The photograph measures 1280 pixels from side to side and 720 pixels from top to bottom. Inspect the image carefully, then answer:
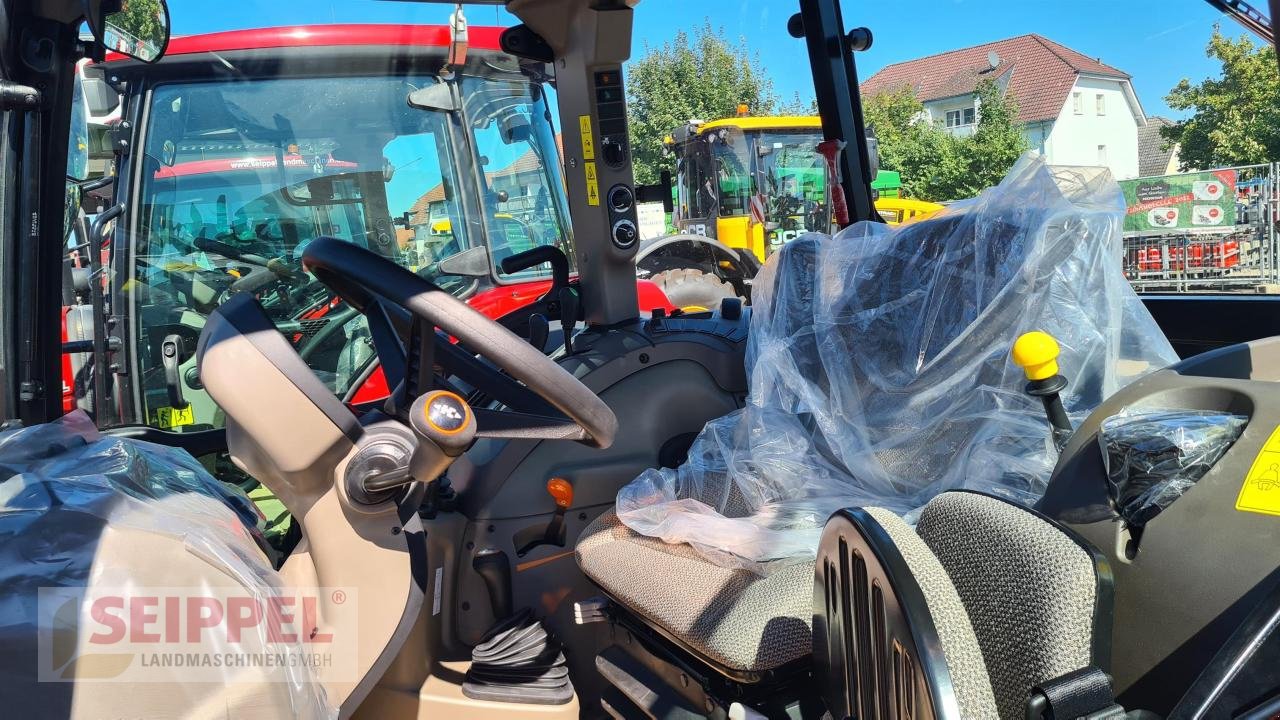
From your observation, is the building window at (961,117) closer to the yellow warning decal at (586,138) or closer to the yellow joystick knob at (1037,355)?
the yellow warning decal at (586,138)

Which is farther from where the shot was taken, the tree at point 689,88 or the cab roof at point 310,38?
the tree at point 689,88

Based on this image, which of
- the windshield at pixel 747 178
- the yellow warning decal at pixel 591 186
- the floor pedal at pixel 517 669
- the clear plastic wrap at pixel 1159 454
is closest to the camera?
the clear plastic wrap at pixel 1159 454

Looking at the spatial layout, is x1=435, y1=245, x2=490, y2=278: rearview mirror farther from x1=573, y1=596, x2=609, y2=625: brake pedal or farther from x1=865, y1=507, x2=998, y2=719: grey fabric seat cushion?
x1=865, y1=507, x2=998, y2=719: grey fabric seat cushion

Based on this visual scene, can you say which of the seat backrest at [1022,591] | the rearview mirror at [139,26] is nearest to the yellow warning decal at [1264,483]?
the seat backrest at [1022,591]

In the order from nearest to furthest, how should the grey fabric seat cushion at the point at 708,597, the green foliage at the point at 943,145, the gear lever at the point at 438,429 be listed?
the gear lever at the point at 438,429
the grey fabric seat cushion at the point at 708,597
the green foliage at the point at 943,145

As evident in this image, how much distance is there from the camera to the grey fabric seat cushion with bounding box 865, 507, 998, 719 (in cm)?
93

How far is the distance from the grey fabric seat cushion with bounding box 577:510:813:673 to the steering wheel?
350mm

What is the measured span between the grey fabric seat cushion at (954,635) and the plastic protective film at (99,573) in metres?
0.72

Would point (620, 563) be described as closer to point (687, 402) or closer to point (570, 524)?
point (570, 524)

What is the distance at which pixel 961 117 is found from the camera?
19.3 feet

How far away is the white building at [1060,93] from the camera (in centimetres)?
227

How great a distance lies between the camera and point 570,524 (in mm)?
2082

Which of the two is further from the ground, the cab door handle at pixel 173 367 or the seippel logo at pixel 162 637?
the cab door handle at pixel 173 367

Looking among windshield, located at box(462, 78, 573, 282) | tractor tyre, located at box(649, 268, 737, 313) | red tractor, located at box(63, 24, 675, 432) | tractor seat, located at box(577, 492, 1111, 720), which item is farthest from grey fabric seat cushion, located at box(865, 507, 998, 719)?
tractor tyre, located at box(649, 268, 737, 313)
